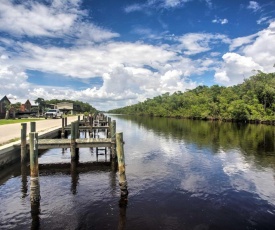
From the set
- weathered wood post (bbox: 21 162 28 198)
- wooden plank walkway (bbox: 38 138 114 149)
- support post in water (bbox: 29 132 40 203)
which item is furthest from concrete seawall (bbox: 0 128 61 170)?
support post in water (bbox: 29 132 40 203)

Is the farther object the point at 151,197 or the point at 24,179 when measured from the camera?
the point at 24,179

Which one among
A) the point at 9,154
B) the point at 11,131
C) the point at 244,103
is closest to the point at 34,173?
the point at 9,154

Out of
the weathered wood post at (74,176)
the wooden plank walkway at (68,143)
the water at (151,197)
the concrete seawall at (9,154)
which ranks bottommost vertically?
the water at (151,197)

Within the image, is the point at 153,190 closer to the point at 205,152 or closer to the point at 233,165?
the point at 233,165

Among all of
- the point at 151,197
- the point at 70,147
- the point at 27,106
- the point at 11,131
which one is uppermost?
the point at 27,106

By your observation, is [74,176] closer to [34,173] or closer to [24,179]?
[24,179]

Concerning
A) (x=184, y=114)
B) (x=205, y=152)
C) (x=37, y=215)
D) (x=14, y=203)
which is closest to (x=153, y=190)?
(x=37, y=215)

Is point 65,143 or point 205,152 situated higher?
point 65,143

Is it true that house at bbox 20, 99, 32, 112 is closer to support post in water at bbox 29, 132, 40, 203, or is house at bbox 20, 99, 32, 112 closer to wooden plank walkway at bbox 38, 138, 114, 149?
wooden plank walkway at bbox 38, 138, 114, 149

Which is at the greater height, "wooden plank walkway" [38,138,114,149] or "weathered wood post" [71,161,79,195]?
"wooden plank walkway" [38,138,114,149]

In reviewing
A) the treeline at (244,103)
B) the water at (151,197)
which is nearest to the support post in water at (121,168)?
the water at (151,197)

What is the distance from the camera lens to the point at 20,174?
17.6 meters

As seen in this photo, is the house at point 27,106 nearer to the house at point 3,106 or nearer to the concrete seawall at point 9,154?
the house at point 3,106

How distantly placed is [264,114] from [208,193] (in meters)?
77.3
